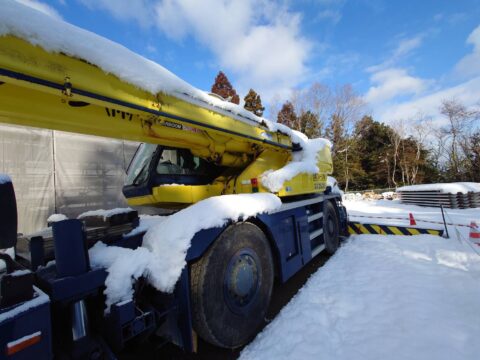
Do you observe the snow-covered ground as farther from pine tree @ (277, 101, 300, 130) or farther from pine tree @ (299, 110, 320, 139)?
pine tree @ (277, 101, 300, 130)

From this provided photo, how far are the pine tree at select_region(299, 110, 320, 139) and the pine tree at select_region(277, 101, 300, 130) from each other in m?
0.69

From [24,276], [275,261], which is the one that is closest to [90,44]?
[24,276]

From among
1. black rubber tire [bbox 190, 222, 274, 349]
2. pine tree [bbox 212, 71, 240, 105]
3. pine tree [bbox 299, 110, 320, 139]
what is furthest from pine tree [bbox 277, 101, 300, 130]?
black rubber tire [bbox 190, 222, 274, 349]

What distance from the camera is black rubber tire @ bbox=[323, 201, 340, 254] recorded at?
5188 mm

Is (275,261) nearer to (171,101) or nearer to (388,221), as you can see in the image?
(171,101)

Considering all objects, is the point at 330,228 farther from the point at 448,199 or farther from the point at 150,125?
the point at 448,199

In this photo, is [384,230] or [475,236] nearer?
[475,236]

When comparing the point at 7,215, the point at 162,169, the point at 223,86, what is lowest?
the point at 7,215

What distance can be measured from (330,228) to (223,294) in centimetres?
371

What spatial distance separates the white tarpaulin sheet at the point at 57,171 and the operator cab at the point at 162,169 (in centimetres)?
457

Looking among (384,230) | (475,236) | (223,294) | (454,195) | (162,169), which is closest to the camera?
(223,294)

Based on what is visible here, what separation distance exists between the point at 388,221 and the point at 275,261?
7965 millimetres

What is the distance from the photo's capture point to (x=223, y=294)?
7.97 feet

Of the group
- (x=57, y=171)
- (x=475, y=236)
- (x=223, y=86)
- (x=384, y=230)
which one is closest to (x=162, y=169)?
(x=384, y=230)
